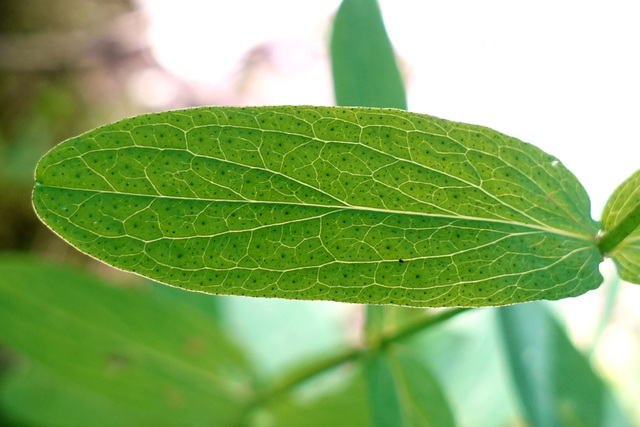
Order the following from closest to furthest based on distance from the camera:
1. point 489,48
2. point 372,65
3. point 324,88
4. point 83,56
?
point 372,65
point 489,48
point 83,56
point 324,88

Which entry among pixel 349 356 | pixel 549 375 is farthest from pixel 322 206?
pixel 549 375

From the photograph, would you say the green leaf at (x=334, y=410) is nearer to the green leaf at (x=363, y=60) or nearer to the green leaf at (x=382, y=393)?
the green leaf at (x=382, y=393)

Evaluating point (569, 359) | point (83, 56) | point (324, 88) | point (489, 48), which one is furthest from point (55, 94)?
point (569, 359)

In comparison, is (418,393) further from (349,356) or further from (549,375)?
(549,375)

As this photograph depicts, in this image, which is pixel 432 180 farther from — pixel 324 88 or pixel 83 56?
pixel 324 88

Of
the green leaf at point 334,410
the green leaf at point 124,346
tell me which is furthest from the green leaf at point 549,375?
the green leaf at point 124,346

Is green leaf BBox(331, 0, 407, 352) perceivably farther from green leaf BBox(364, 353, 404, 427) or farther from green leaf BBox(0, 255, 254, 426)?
green leaf BBox(0, 255, 254, 426)
